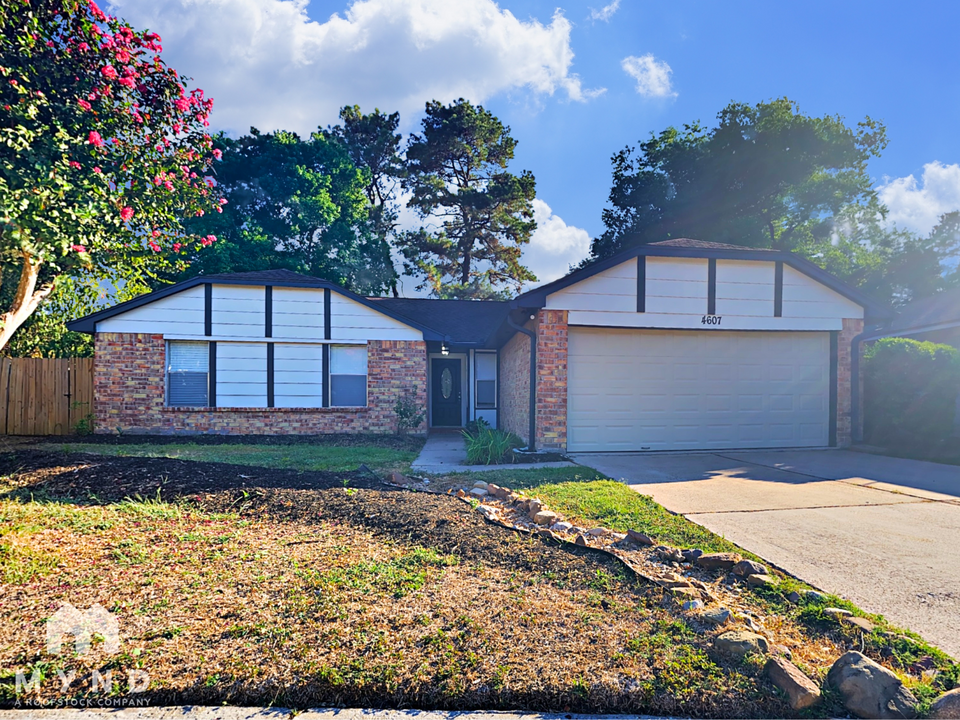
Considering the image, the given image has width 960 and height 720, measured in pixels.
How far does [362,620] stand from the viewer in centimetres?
295

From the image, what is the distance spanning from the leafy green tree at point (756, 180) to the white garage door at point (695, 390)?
1617 centimetres

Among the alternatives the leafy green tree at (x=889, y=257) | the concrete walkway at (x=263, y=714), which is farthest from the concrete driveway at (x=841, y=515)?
the leafy green tree at (x=889, y=257)

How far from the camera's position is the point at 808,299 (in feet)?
33.3

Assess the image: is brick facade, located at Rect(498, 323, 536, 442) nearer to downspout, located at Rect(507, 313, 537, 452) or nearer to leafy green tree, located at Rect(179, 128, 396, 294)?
downspout, located at Rect(507, 313, 537, 452)

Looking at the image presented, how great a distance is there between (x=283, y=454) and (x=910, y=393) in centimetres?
1213

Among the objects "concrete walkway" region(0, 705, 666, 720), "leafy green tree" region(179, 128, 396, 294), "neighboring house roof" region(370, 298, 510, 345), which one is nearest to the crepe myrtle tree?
"concrete walkway" region(0, 705, 666, 720)

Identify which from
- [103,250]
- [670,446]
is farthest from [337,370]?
[670,446]

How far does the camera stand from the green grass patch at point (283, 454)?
8178 millimetres

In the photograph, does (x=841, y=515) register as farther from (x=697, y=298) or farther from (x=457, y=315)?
(x=457, y=315)

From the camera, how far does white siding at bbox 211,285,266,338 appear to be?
12172mm

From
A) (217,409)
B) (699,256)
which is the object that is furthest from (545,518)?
(217,409)

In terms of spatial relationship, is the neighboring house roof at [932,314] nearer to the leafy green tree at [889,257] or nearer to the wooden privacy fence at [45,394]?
the leafy green tree at [889,257]

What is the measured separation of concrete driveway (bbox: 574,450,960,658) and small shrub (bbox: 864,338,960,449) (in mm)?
1548

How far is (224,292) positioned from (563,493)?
9755mm
